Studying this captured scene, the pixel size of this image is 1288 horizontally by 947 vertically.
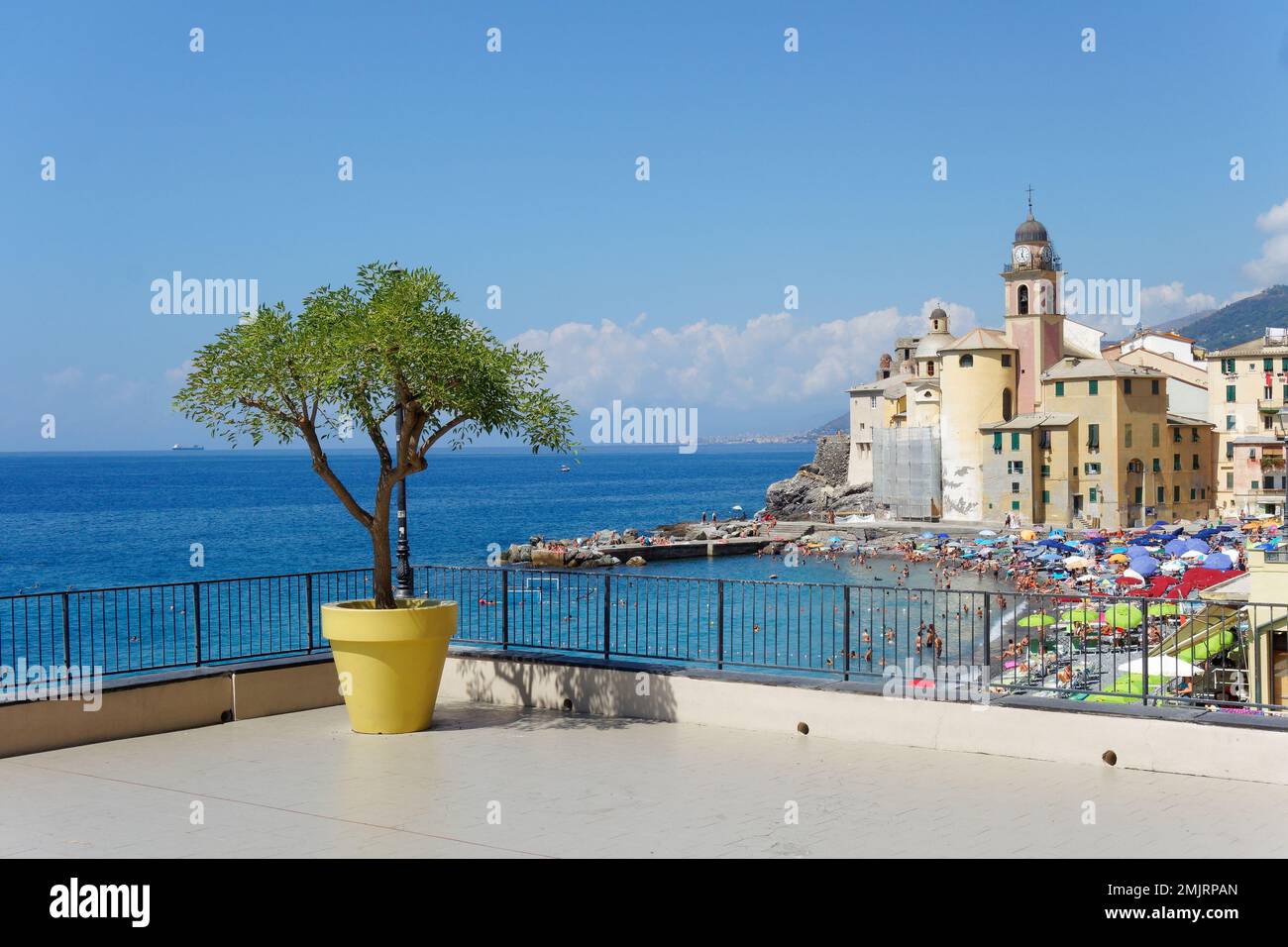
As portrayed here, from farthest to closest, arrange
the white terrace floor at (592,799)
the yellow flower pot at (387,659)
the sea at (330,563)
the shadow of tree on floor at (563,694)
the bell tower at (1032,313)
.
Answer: the bell tower at (1032,313), the sea at (330,563), the shadow of tree on floor at (563,694), the yellow flower pot at (387,659), the white terrace floor at (592,799)

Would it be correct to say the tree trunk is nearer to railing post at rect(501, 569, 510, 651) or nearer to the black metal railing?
the black metal railing

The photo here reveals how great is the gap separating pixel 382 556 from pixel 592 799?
3691 millimetres

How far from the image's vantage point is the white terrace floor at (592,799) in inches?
280

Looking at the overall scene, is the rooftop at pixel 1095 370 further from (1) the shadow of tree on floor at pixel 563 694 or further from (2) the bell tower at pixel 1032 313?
(1) the shadow of tree on floor at pixel 563 694

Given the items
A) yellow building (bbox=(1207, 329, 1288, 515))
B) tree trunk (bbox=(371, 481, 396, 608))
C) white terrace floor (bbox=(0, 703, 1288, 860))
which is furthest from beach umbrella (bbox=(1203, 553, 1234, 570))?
yellow building (bbox=(1207, 329, 1288, 515))

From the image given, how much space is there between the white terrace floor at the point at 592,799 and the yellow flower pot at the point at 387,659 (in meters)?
0.26

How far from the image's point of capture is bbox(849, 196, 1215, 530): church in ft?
255

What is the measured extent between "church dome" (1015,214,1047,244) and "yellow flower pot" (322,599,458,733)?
3434 inches

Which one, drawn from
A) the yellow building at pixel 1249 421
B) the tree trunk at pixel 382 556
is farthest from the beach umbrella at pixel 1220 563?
the yellow building at pixel 1249 421

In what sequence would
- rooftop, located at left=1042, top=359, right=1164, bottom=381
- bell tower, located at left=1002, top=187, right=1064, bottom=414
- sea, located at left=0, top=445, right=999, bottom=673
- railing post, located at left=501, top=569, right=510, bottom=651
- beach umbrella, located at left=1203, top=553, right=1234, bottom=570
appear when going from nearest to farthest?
Answer: railing post, located at left=501, top=569, right=510, bottom=651, sea, located at left=0, top=445, right=999, bottom=673, beach umbrella, located at left=1203, top=553, right=1234, bottom=570, rooftop, located at left=1042, top=359, right=1164, bottom=381, bell tower, located at left=1002, top=187, right=1064, bottom=414

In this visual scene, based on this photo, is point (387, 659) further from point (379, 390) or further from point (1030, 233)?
point (1030, 233)
